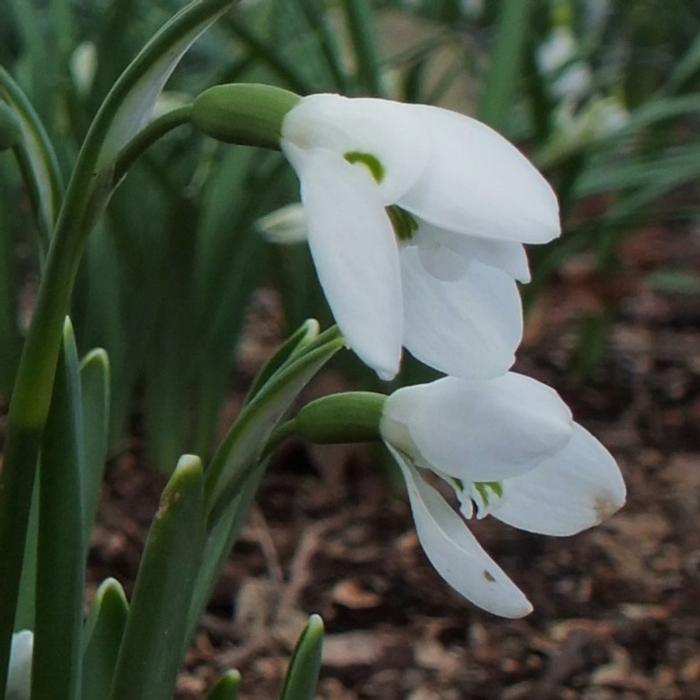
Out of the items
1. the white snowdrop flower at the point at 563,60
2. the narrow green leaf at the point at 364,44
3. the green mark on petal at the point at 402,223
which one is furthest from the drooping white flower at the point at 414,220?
the white snowdrop flower at the point at 563,60

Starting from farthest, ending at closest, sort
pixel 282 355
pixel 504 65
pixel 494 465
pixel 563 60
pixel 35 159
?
pixel 563 60 < pixel 504 65 < pixel 282 355 < pixel 35 159 < pixel 494 465

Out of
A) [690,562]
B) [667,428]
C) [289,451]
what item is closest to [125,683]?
[690,562]

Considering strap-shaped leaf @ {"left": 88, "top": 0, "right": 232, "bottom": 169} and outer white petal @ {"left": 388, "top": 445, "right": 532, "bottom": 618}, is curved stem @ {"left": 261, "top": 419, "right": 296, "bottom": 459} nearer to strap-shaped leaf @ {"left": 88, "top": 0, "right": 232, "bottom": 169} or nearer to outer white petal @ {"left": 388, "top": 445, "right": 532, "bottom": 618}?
outer white petal @ {"left": 388, "top": 445, "right": 532, "bottom": 618}

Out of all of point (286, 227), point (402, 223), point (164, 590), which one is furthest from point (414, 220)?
point (286, 227)

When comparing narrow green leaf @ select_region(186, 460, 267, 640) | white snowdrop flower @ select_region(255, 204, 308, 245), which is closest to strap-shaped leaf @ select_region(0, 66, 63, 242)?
narrow green leaf @ select_region(186, 460, 267, 640)

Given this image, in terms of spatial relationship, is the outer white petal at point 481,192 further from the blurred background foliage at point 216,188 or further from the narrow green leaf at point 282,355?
the blurred background foliage at point 216,188

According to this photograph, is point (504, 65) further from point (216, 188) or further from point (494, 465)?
point (494, 465)

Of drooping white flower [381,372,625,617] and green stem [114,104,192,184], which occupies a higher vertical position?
green stem [114,104,192,184]
